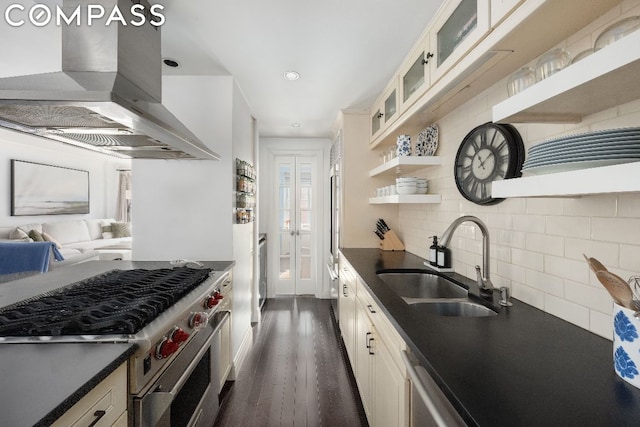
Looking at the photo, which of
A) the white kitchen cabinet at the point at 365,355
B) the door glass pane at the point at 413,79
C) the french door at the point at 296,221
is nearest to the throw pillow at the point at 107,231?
the french door at the point at 296,221

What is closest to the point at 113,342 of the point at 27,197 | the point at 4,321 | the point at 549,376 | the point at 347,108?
the point at 4,321

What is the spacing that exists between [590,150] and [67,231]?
741 cm

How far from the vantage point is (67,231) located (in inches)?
231

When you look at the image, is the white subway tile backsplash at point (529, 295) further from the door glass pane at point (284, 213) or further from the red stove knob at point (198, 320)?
the door glass pane at point (284, 213)

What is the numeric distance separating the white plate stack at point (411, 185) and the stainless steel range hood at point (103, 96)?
1399 mm

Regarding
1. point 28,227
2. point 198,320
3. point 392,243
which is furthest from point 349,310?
point 28,227

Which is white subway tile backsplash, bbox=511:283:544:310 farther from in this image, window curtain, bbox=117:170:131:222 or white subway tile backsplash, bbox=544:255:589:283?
window curtain, bbox=117:170:131:222

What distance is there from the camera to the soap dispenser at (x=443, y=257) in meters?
2.08

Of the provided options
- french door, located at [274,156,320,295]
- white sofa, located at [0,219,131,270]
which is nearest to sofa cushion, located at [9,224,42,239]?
white sofa, located at [0,219,131,270]

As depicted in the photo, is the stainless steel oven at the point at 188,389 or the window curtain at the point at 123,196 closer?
the stainless steel oven at the point at 188,389

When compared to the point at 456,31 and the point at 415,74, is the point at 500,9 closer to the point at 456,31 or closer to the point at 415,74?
the point at 456,31

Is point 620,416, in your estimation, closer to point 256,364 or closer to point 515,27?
point 515,27

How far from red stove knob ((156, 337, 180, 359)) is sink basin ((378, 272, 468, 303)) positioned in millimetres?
1235

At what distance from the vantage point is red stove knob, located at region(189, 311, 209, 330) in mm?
1474
